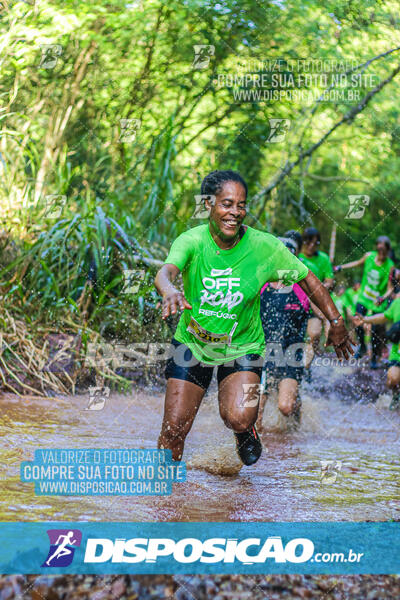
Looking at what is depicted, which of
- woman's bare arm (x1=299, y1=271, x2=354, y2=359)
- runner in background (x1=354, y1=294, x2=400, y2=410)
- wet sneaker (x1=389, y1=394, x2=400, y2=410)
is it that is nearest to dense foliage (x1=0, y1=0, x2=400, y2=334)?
runner in background (x1=354, y1=294, x2=400, y2=410)

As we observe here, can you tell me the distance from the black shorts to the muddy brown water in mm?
634

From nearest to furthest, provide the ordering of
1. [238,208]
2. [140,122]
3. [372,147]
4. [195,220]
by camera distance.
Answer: [238,208]
[195,220]
[140,122]
[372,147]

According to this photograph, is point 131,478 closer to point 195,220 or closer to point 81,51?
point 195,220

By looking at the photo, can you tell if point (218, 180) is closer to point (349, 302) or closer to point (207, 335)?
point (207, 335)

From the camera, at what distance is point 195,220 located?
8742 mm

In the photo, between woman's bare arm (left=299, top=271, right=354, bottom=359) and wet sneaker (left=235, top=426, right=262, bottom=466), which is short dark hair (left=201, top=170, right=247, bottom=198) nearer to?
woman's bare arm (left=299, top=271, right=354, bottom=359)

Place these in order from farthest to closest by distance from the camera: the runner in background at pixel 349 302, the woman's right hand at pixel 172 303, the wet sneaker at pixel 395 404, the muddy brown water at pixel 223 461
A: 1. the runner in background at pixel 349 302
2. the wet sneaker at pixel 395 404
3. the muddy brown water at pixel 223 461
4. the woman's right hand at pixel 172 303

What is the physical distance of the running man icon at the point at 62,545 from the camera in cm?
273

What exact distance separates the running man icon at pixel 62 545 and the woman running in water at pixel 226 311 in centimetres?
104

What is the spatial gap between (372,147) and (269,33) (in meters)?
3.91

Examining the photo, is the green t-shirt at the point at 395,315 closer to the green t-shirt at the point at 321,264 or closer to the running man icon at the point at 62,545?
the green t-shirt at the point at 321,264

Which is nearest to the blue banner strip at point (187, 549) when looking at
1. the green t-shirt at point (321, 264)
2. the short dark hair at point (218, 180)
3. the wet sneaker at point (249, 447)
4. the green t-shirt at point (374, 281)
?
the wet sneaker at point (249, 447)

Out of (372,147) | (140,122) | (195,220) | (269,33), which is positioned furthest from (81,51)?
(372,147)

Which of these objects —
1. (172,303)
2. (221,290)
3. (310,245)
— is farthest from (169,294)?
(310,245)
